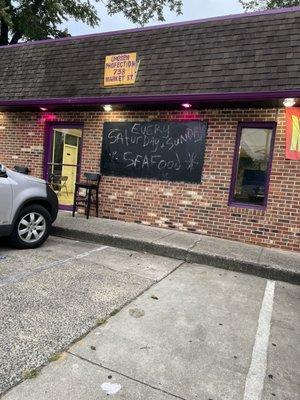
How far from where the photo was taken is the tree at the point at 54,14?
18.0 metres

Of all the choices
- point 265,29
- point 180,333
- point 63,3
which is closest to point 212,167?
point 265,29

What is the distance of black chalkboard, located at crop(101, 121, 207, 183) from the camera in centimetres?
753

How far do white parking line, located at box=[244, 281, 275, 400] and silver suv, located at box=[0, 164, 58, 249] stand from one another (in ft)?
12.6

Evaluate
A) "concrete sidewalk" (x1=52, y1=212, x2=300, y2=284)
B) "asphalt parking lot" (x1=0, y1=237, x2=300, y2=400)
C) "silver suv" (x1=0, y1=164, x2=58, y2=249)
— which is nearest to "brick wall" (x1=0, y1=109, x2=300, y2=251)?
"concrete sidewalk" (x1=52, y1=212, x2=300, y2=284)

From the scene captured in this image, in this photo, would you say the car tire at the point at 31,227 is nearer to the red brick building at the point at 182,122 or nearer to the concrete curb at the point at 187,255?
the concrete curb at the point at 187,255

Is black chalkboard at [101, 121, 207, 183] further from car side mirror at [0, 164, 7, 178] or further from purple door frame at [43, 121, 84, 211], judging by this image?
car side mirror at [0, 164, 7, 178]

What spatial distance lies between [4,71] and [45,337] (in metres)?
8.96

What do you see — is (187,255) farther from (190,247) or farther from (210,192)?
(210,192)

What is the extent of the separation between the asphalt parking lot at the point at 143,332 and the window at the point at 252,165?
87.3 inches

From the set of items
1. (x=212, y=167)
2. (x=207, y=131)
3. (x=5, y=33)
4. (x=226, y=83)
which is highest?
(x=5, y=33)

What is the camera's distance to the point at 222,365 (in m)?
2.97

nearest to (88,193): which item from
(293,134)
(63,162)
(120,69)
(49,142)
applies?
(63,162)

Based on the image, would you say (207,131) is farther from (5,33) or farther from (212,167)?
(5,33)

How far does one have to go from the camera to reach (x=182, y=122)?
766 cm
